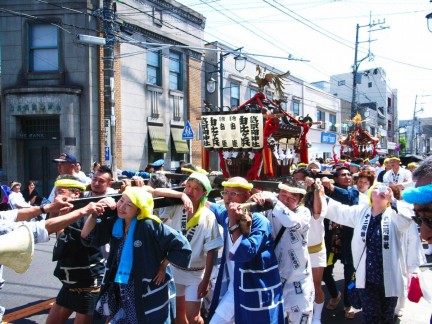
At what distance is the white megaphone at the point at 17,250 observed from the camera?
6.30ft

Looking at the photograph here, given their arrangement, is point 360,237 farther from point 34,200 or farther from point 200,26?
point 200,26

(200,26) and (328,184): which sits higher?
(200,26)

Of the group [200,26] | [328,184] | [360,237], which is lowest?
[360,237]

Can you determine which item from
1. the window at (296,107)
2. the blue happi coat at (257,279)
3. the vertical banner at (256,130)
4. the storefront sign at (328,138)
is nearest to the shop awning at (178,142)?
the vertical banner at (256,130)

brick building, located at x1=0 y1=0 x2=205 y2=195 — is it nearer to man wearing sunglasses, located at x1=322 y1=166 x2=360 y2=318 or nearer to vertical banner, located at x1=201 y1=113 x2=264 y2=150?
vertical banner, located at x1=201 y1=113 x2=264 y2=150

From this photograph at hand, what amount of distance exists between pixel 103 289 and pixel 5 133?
37.6 ft

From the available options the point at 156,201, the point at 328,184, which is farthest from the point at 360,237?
the point at 156,201

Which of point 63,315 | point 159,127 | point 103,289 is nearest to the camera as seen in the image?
point 103,289

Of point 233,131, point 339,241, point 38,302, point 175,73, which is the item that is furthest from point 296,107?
point 38,302

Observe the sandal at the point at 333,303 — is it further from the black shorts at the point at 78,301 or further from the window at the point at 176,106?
the window at the point at 176,106

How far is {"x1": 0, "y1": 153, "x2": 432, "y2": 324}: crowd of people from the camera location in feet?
9.34

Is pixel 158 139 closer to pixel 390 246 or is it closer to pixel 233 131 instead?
pixel 233 131

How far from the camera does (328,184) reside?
4.69 m

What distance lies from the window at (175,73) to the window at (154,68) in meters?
0.71
